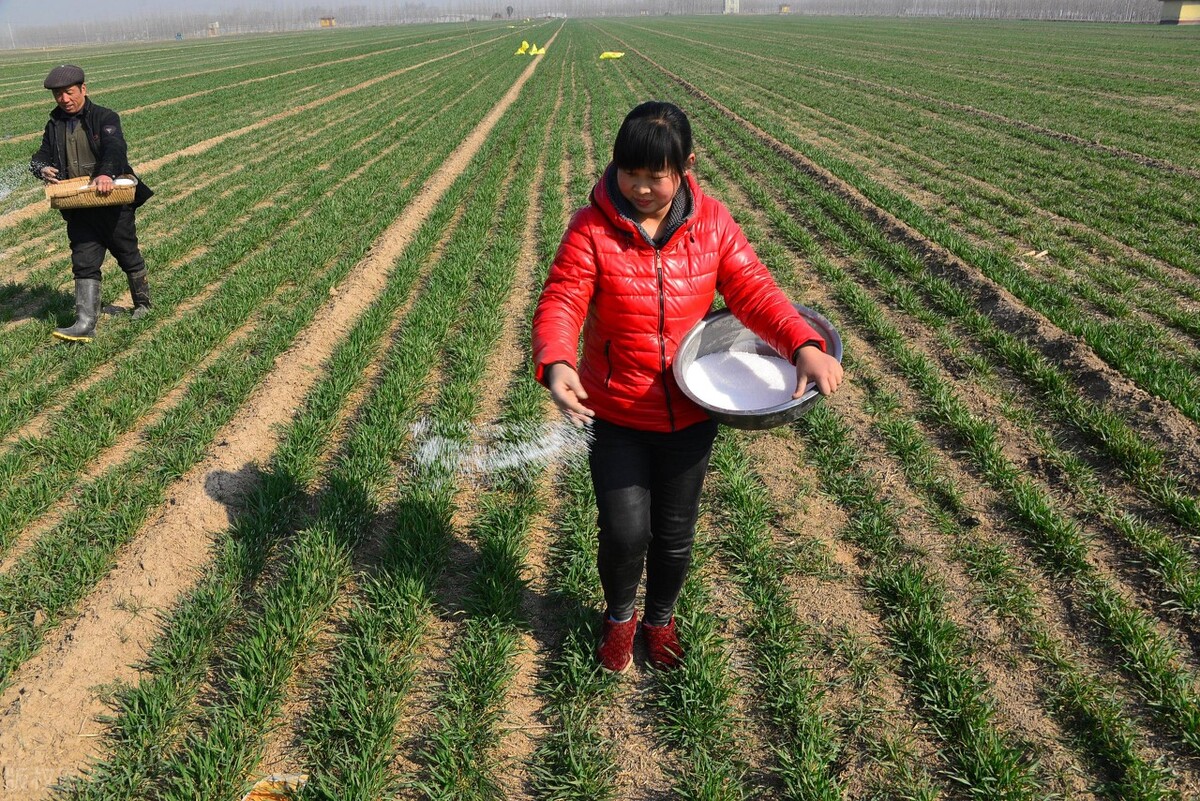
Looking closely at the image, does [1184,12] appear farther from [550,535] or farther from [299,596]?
[299,596]

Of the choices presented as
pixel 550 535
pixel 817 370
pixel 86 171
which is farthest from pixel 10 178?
pixel 817 370

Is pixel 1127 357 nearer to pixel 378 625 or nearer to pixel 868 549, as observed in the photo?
pixel 868 549

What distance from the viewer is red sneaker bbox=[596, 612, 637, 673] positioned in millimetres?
2840

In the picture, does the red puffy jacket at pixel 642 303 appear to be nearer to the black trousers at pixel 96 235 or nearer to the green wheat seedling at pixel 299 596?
the green wheat seedling at pixel 299 596

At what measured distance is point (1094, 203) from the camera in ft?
30.9

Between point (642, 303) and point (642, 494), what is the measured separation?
0.65m

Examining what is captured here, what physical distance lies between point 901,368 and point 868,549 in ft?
7.50

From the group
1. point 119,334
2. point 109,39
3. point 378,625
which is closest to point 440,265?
point 119,334

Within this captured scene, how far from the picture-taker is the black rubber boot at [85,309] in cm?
608

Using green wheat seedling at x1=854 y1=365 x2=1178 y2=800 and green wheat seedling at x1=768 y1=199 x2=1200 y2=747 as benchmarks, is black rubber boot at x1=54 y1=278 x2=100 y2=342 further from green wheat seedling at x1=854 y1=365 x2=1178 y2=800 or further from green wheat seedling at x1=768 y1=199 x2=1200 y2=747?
green wheat seedling at x1=768 y1=199 x2=1200 y2=747

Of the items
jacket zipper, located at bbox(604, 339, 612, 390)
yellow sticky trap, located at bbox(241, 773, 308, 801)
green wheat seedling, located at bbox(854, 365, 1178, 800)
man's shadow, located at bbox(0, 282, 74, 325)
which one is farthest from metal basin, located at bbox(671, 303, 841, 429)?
man's shadow, located at bbox(0, 282, 74, 325)

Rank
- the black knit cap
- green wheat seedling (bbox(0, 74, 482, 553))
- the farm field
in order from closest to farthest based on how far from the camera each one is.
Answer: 1. the farm field
2. green wheat seedling (bbox(0, 74, 482, 553))
3. the black knit cap

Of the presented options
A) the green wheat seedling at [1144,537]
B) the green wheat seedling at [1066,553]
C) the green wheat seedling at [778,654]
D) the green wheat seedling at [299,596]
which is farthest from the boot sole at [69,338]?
the green wheat seedling at [1144,537]

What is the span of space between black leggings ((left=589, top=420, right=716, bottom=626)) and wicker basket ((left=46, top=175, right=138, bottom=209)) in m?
5.35
